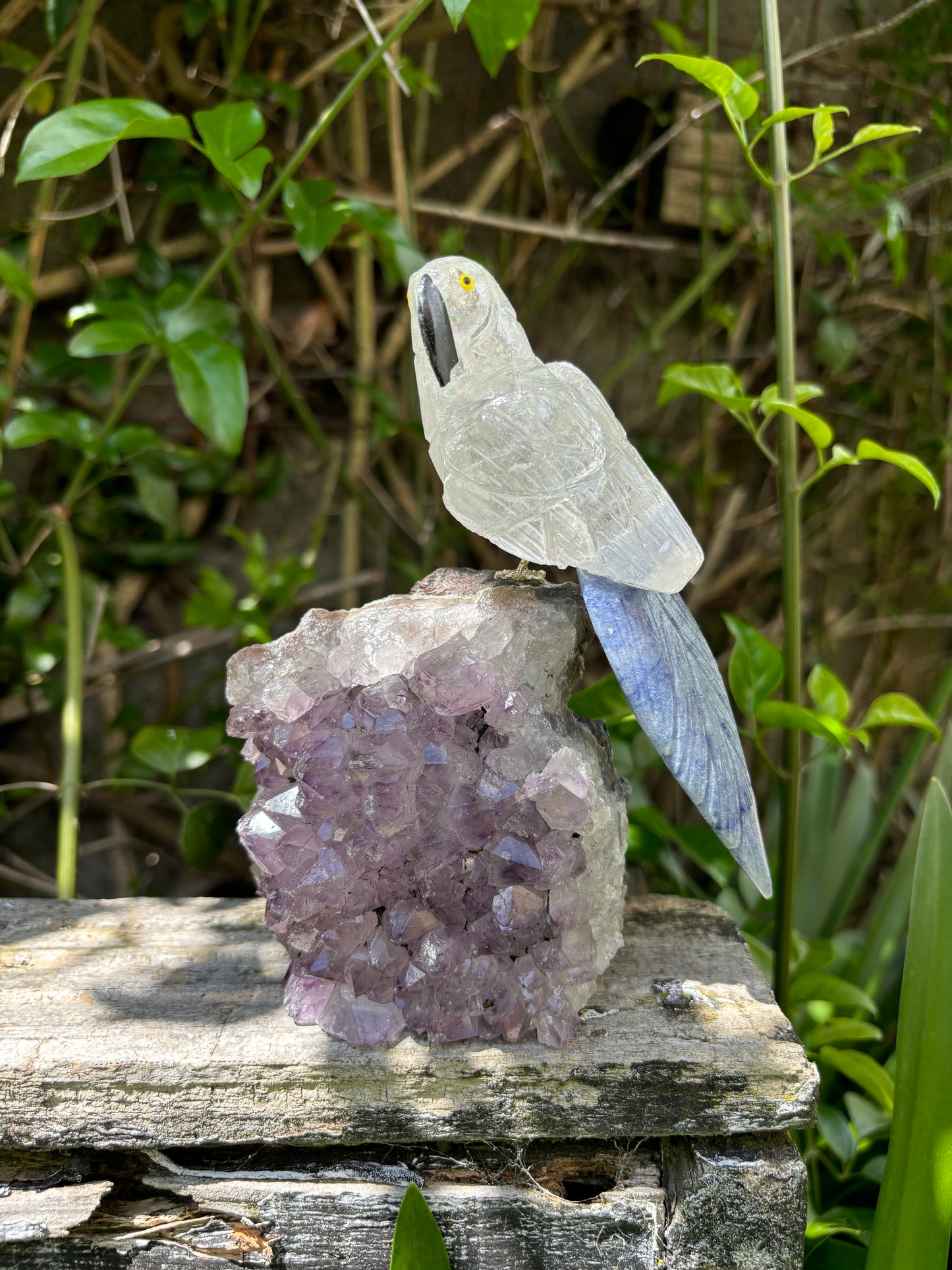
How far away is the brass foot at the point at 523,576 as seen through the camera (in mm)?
941

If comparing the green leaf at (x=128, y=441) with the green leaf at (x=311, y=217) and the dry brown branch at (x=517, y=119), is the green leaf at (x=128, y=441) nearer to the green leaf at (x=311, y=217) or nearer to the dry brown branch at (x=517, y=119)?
the green leaf at (x=311, y=217)

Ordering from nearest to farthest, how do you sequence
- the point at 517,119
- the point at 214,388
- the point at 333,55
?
1. the point at 214,388
2. the point at 333,55
3. the point at 517,119

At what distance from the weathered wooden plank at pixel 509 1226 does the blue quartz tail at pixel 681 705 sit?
0.22 metres

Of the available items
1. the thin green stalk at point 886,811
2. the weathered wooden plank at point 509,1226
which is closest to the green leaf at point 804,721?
the weathered wooden plank at point 509,1226

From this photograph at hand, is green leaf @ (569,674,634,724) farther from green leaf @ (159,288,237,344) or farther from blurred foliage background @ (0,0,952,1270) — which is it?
green leaf @ (159,288,237,344)

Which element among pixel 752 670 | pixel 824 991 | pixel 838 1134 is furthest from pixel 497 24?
pixel 838 1134

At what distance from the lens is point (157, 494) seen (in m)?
1.37

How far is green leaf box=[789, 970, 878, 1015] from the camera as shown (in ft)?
3.43

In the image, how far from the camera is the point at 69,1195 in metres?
0.74

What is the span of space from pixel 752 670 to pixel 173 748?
65cm

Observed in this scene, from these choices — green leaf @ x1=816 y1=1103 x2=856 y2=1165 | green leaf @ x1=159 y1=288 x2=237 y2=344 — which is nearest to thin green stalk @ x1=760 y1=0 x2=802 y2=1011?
green leaf @ x1=816 y1=1103 x2=856 y2=1165

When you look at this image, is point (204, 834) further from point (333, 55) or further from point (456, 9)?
point (333, 55)

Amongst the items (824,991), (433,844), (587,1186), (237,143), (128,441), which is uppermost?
(237,143)

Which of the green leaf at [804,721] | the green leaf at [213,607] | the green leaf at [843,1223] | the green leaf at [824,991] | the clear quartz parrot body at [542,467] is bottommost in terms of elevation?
the green leaf at [843,1223]
